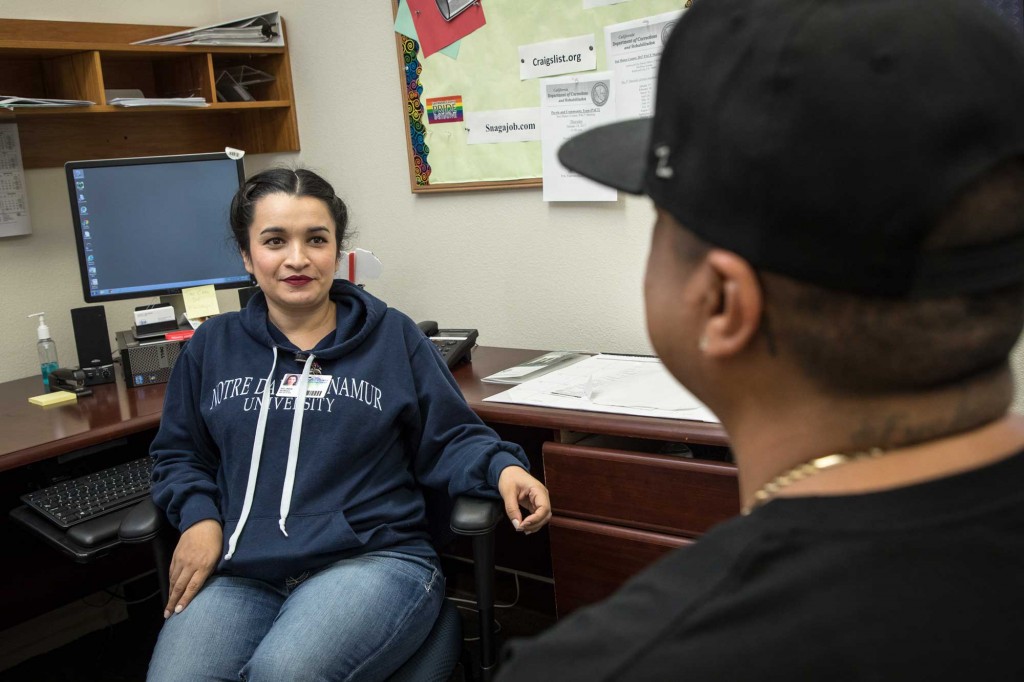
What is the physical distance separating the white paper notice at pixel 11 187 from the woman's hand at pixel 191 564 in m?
1.27

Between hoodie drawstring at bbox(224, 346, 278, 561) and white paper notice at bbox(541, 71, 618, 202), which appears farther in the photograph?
white paper notice at bbox(541, 71, 618, 202)

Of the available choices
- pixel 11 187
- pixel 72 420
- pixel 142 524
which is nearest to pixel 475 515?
pixel 142 524

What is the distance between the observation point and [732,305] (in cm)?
53

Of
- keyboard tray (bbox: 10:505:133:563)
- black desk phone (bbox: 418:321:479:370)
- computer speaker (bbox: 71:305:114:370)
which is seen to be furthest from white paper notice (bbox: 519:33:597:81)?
keyboard tray (bbox: 10:505:133:563)

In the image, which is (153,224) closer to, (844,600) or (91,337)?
(91,337)

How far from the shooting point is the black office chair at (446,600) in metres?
1.47

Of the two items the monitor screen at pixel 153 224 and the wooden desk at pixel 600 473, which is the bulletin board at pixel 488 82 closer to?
the monitor screen at pixel 153 224

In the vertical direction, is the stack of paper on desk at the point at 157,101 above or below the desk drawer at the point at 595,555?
above

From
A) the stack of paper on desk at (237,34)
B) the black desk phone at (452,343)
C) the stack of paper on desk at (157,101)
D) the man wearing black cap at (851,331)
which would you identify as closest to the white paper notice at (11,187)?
the stack of paper on desk at (157,101)

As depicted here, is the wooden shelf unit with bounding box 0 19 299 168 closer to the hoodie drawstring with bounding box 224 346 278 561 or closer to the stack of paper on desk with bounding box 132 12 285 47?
the stack of paper on desk with bounding box 132 12 285 47

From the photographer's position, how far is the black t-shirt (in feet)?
1.47

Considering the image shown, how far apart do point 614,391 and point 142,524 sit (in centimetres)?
88

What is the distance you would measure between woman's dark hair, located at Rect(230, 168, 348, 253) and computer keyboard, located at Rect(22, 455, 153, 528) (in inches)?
20.0

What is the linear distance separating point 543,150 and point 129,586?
1727 mm
